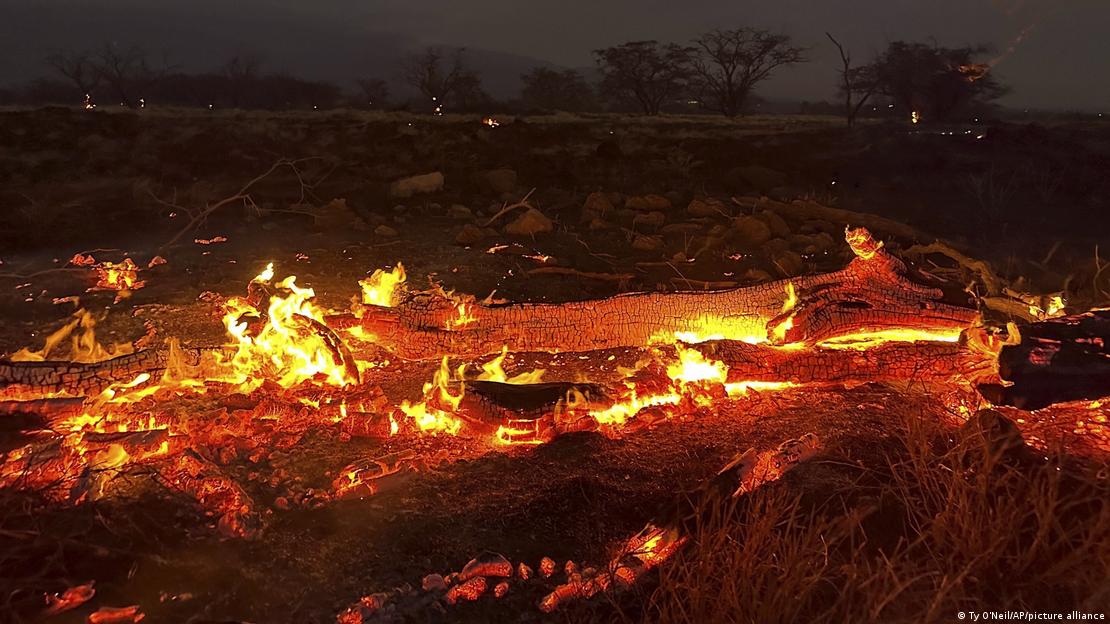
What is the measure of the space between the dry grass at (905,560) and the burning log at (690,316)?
66.1 inches

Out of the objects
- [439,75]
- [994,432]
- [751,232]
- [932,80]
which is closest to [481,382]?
[994,432]

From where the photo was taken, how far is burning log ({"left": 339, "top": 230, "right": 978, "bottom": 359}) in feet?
14.3

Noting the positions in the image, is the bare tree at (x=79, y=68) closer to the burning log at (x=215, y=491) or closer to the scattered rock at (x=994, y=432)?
the burning log at (x=215, y=491)

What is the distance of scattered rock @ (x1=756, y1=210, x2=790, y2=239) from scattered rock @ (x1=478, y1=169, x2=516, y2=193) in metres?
4.85

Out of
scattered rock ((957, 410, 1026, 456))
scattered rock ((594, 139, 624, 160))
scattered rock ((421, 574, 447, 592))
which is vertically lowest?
scattered rock ((421, 574, 447, 592))

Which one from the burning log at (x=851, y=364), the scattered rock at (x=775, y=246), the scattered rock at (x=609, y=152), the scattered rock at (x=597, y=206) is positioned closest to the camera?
the burning log at (x=851, y=364)

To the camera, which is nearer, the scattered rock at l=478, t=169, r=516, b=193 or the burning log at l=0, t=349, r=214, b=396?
the burning log at l=0, t=349, r=214, b=396

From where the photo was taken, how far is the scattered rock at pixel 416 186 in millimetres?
10938

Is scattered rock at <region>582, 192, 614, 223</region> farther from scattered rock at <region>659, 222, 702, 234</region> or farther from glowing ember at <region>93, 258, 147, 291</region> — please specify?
glowing ember at <region>93, 258, 147, 291</region>

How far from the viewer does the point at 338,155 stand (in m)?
14.2

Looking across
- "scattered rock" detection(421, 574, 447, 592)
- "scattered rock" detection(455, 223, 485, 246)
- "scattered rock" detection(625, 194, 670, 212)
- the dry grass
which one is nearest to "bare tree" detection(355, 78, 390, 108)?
"scattered rock" detection(625, 194, 670, 212)

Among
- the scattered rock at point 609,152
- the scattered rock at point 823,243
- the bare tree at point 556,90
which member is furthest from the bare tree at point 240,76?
the scattered rock at point 823,243

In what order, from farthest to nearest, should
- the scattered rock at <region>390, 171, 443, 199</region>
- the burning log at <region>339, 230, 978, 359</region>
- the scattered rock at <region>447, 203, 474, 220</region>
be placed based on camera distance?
the scattered rock at <region>390, 171, 443, 199</region>
the scattered rock at <region>447, 203, 474, 220</region>
the burning log at <region>339, 230, 978, 359</region>

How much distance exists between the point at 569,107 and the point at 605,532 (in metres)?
40.5
